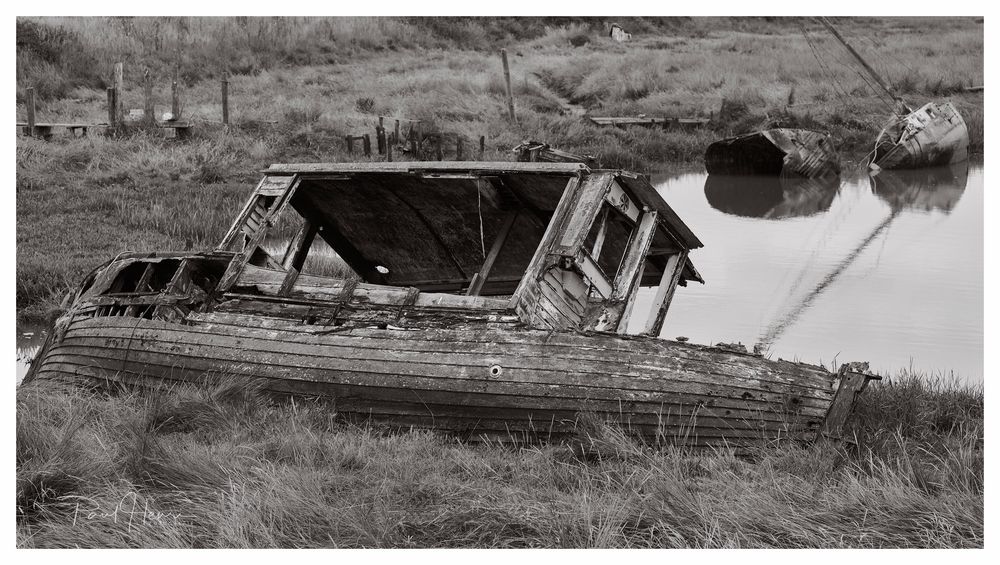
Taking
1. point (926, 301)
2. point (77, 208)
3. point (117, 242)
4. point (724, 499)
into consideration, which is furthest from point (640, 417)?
point (77, 208)

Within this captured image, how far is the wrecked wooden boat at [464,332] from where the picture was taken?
Answer: 5812 mm

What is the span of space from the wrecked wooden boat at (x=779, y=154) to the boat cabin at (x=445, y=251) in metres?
14.8

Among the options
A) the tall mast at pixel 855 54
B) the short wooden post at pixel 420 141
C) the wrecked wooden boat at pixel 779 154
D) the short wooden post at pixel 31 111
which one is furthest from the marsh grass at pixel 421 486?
the wrecked wooden boat at pixel 779 154

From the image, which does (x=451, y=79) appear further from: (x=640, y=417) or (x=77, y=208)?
(x=640, y=417)

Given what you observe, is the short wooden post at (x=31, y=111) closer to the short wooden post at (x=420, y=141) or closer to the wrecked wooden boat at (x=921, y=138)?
the short wooden post at (x=420, y=141)

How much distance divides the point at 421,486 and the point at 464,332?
1.34 m

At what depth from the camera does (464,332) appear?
6102 millimetres

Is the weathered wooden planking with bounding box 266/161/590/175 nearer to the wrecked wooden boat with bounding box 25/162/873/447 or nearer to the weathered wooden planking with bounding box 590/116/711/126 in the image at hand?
the wrecked wooden boat with bounding box 25/162/873/447

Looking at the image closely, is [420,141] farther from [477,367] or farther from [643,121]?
[477,367]

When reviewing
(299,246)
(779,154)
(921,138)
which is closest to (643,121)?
(779,154)

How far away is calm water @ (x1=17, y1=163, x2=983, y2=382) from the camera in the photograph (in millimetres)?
9469

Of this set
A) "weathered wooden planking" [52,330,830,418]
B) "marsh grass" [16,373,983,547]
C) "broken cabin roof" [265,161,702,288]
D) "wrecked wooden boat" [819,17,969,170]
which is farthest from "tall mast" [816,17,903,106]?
"marsh grass" [16,373,983,547]

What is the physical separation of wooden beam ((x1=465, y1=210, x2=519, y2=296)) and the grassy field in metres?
4.71
